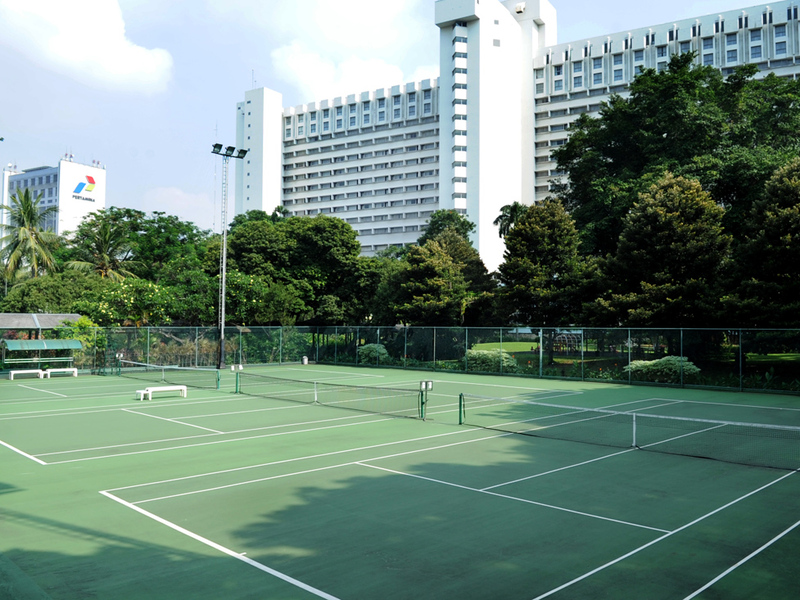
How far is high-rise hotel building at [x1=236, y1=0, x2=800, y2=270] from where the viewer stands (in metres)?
97.7

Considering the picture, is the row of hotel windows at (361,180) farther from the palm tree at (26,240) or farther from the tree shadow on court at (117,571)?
the tree shadow on court at (117,571)

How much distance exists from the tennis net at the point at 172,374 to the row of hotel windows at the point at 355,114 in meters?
88.9

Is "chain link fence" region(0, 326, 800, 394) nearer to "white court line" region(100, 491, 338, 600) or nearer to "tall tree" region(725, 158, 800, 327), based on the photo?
"tall tree" region(725, 158, 800, 327)

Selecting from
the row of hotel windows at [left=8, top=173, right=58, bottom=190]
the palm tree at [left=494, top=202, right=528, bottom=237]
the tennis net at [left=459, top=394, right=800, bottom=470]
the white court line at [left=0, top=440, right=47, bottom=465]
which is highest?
the row of hotel windows at [left=8, top=173, right=58, bottom=190]

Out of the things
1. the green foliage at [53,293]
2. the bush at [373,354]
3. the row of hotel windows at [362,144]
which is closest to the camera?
the bush at [373,354]

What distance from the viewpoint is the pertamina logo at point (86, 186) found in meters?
173

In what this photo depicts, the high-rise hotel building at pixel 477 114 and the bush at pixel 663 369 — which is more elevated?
the high-rise hotel building at pixel 477 114

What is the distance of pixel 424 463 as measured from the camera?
1320 cm

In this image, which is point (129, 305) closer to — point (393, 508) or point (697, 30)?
point (393, 508)

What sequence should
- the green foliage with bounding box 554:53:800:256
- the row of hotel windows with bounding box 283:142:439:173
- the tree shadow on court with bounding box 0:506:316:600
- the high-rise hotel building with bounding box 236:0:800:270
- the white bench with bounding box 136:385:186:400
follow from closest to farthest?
the tree shadow on court with bounding box 0:506:316:600 < the white bench with bounding box 136:385:186:400 < the green foliage with bounding box 554:53:800:256 < the high-rise hotel building with bounding box 236:0:800:270 < the row of hotel windows with bounding box 283:142:439:173

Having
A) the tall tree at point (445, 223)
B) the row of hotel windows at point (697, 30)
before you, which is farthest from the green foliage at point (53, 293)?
the row of hotel windows at point (697, 30)

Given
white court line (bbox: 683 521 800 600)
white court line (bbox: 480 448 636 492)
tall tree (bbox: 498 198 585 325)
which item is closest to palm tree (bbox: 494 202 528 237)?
tall tree (bbox: 498 198 585 325)

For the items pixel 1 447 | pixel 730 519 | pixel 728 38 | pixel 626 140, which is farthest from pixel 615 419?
pixel 728 38

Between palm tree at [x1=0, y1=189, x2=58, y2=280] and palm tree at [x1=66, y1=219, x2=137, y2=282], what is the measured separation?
2.61 m
